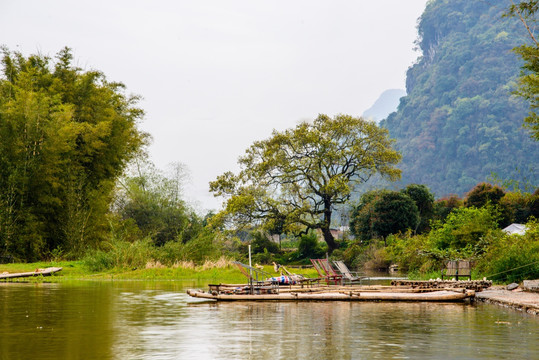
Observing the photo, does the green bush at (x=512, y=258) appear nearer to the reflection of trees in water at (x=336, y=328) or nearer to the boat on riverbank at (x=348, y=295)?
the boat on riverbank at (x=348, y=295)

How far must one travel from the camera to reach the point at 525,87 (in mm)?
21422

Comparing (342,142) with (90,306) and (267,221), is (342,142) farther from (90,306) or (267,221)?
(90,306)

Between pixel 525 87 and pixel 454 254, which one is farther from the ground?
pixel 525 87

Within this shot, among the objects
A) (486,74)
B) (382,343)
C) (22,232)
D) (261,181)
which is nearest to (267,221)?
(261,181)

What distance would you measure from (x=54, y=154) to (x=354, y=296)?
74.2ft

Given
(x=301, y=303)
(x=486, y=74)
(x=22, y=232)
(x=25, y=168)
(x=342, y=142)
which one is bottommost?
(x=301, y=303)

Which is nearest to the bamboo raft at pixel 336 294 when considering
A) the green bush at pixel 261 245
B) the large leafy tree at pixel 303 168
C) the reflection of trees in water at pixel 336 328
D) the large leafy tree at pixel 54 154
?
the reflection of trees in water at pixel 336 328

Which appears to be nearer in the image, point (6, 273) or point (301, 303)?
point (301, 303)

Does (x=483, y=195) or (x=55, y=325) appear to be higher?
(x=483, y=195)

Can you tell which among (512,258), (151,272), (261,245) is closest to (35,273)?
(151,272)

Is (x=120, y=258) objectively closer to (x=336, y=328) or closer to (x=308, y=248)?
(x=336, y=328)

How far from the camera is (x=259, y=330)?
12086 millimetres

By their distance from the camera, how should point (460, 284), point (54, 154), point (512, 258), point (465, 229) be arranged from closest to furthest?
point (460, 284) → point (512, 258) → point (465, 229) → point (54, 154)

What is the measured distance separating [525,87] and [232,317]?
13356 mm
